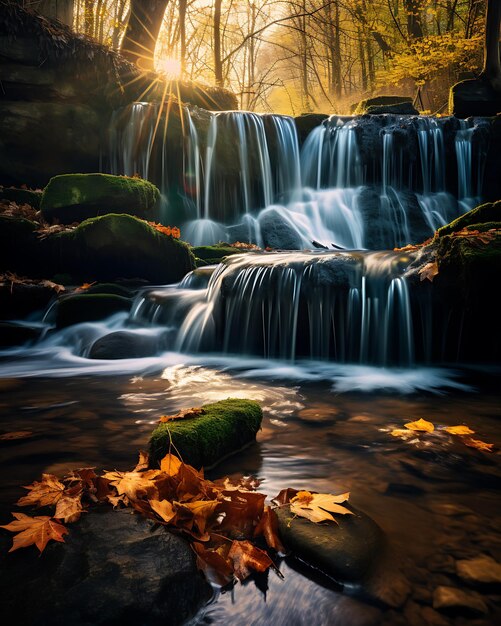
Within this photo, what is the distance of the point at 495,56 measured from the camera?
1496 centimetres

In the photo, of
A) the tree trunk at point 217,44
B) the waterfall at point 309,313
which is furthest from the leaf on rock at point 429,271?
the tree trunk at point 217,44

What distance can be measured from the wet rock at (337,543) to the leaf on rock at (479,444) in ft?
4.54

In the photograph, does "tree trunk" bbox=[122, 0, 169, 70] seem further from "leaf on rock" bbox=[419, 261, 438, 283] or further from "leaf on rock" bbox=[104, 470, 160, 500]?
"leaf on rock" bbox=[104, 470, 160, 500]

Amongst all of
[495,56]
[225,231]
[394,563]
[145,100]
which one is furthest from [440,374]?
[495,56]

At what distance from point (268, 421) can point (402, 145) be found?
12761mm

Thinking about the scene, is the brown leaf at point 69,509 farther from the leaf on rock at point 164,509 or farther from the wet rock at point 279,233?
the wet rock at point 279,233

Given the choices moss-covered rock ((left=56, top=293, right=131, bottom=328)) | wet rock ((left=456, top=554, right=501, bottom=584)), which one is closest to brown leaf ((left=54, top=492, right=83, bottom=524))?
wet rock ((left=456, top=554, right=501, bottom=584))

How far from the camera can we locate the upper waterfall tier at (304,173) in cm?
1304

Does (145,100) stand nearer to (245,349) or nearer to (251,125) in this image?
(251,125)

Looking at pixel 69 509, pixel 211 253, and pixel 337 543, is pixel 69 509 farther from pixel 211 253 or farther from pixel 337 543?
pixel 211 253

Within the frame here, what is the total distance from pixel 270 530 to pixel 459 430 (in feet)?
6.83

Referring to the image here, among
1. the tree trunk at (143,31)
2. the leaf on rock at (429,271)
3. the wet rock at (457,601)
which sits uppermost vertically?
the tree trunk at (143,31)

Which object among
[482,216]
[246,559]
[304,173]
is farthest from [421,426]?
[304,173]

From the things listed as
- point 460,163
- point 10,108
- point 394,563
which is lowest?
point 394,563
